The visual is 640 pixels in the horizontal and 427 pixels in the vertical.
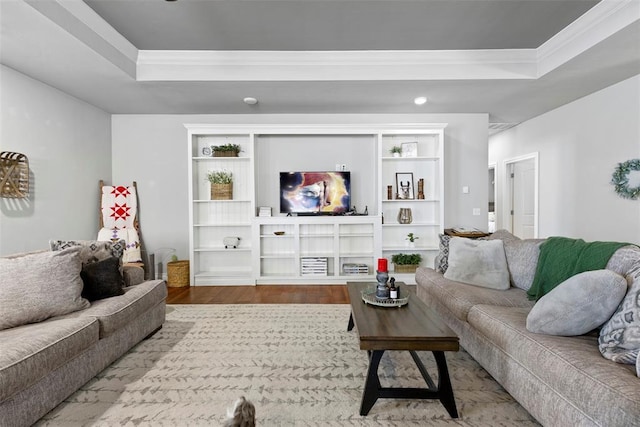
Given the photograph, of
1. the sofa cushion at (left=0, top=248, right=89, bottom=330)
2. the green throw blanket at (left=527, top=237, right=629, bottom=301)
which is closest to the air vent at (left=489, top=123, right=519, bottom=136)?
the green throw blanket at (left=527, top=237, right=629, bottom=301)

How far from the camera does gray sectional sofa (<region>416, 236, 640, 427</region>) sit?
125cm

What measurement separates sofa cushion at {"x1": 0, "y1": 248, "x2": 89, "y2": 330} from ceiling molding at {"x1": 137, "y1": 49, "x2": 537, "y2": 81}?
235 cm

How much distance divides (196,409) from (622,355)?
83.5 inches

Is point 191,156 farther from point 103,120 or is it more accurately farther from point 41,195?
point 41,195

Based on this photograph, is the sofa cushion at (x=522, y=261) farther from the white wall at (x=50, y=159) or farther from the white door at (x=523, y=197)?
the white wall at (x=50, y=159)

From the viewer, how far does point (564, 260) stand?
2.32 meters

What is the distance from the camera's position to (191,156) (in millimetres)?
4652

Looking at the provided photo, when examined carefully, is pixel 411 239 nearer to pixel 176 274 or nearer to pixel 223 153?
pixel 223 153

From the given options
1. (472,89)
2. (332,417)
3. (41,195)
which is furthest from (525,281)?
(41,195)

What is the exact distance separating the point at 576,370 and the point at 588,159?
4167 millimetres

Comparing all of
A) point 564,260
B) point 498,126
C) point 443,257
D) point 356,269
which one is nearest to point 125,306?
point 443,257

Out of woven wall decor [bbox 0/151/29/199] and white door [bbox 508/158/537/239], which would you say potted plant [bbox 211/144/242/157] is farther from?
white door [bbox 508/158/537/239]

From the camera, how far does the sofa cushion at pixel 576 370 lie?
120 centimetres

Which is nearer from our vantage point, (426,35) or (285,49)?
(426,35)
